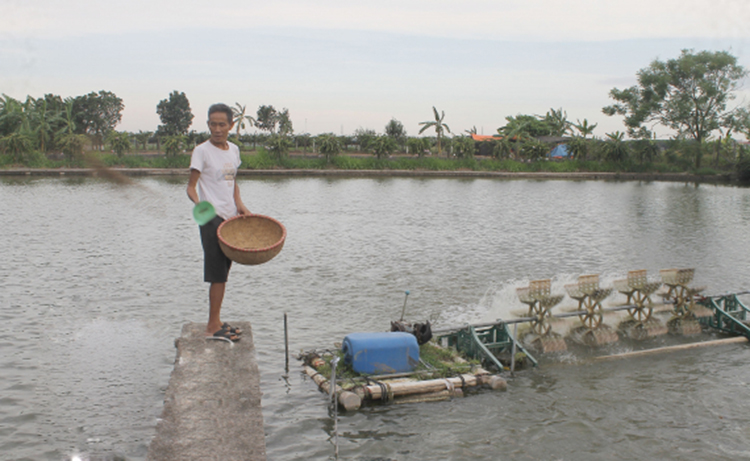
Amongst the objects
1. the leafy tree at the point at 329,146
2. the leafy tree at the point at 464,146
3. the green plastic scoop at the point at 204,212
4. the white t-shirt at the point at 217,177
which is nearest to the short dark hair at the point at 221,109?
the white t-shirt at the point at 217,177

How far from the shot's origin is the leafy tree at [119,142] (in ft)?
176

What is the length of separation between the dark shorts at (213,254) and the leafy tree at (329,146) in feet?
183

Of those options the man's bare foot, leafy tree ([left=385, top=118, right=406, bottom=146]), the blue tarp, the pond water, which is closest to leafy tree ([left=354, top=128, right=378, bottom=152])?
leafy tree ([left=385, top=118, right=406, bottom=146])

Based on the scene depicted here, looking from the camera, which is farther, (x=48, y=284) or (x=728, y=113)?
(x=728, y=113)

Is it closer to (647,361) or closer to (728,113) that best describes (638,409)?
(647,361)

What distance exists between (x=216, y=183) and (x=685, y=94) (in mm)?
67391

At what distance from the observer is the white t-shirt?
18.9 ft

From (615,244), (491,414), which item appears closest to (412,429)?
(491,414)

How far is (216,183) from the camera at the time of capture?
5863 millimetres

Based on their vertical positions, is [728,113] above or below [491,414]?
above

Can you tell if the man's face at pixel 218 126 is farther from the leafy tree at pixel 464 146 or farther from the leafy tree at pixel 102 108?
the leafy tree at pixel 464 146

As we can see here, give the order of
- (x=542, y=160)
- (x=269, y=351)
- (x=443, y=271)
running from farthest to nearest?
(x=542, y=160) → (x=443, y=271) → (x=269, y=351)

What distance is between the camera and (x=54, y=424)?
6660mm

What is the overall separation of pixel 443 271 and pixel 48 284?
29.2 feet
